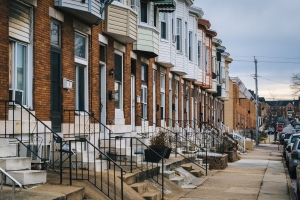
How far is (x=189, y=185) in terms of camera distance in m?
16.0

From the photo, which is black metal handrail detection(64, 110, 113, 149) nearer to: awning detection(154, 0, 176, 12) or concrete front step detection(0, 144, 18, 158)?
concrete front step detection(0, 144, 18, 158)

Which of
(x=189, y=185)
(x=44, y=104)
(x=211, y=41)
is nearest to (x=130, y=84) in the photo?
(x=189, y=185)

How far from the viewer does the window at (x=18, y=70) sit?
11.0 meters

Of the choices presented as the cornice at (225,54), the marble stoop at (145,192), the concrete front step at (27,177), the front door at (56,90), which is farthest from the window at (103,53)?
the cornice at (225,54)

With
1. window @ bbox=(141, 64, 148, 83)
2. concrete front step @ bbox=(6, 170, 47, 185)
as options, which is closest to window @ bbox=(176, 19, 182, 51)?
window @ bbox=(141, 64, 148, 83)

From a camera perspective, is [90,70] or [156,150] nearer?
[90,70]

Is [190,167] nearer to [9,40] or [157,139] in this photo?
[157,139]

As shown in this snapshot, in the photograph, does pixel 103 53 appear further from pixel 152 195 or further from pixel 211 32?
pixel 211 32

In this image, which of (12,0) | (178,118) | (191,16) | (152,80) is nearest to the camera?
(12,0)

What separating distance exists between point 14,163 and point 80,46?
609 centimetres

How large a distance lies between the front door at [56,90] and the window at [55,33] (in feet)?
0.92

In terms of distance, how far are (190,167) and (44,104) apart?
7.73 metres

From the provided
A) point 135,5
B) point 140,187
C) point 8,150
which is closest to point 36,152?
point 8,150

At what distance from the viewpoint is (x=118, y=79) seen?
693 inches
